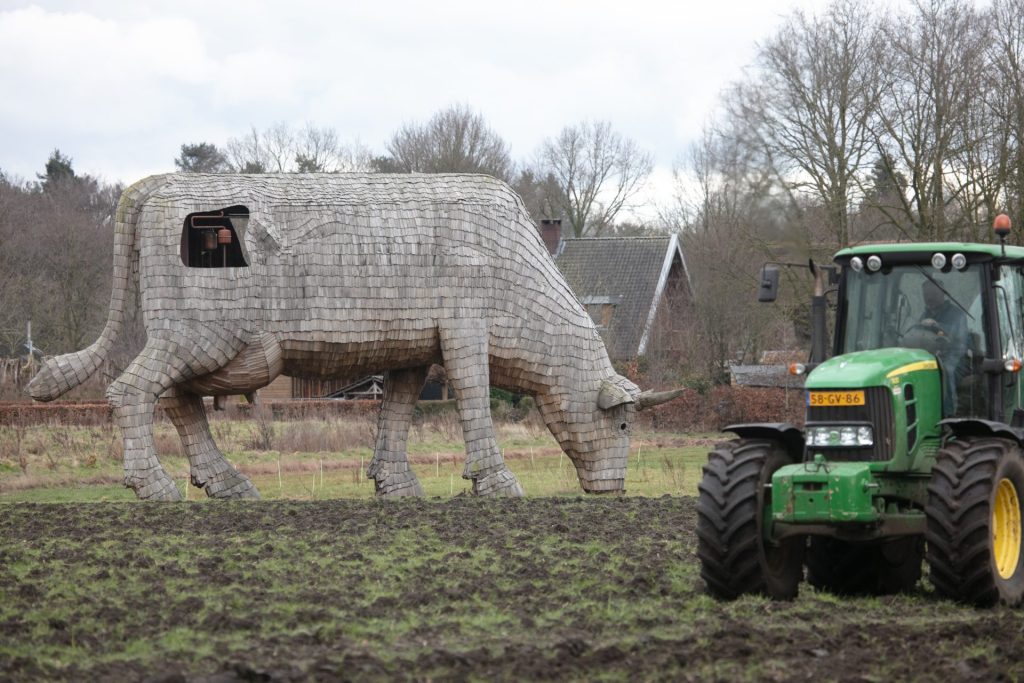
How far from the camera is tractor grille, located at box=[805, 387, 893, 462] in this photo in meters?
9.12

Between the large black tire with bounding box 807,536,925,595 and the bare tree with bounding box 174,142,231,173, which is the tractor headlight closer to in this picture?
the large black tire with bounding box 807,536,925,595

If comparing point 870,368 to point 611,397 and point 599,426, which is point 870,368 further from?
point 599,426

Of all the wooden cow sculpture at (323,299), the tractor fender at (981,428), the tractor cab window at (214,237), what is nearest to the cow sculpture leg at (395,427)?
the wooden cow sculpture at (323,299)

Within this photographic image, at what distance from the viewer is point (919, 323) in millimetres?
9953

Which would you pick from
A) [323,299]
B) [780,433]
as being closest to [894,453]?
[780,433]

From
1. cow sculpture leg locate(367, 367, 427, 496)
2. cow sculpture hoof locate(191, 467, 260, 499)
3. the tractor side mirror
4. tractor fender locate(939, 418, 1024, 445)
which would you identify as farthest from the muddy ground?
cow sculpture leg locate(367, 367, 427, 496)

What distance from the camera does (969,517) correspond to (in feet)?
28.1

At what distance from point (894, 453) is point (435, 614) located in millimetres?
3081

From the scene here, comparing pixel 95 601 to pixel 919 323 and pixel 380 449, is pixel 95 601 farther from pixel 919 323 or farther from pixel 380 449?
pixel 380 449

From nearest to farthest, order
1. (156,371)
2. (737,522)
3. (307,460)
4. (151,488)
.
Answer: (737,522) → (156,371) → (151,488) → (307,460)

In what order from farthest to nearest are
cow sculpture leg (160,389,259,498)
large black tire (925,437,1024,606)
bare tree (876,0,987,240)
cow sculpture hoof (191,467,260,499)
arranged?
bare tree (876,0,987,240) < cow sculpture hoof (191,467,260,499) < cow sculpture leg (160,389,259,498) < large black tire (925,437,1024,606)

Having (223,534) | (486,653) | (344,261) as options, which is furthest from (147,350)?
(486,653)

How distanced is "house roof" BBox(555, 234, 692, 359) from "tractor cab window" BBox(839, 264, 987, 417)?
31.7 m

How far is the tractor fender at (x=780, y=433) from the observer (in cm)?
928
